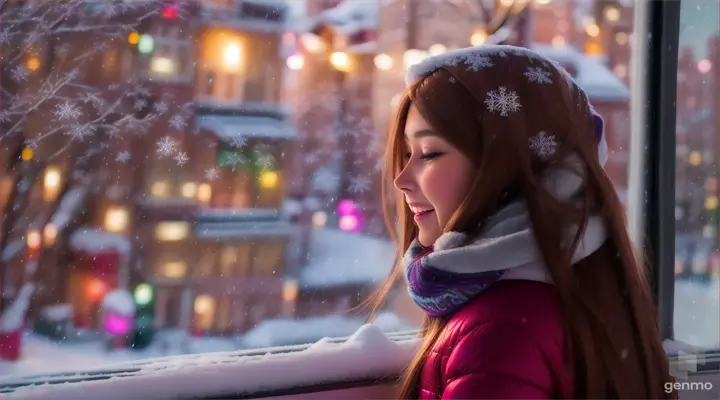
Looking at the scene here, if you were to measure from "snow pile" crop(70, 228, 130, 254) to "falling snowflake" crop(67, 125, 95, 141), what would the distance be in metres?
0.19

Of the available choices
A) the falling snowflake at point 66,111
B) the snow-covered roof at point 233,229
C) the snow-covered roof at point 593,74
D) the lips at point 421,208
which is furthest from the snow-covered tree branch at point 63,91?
the snow-covered roof at point 593,74

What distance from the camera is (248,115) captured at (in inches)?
53.2

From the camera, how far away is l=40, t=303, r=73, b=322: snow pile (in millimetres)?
1181

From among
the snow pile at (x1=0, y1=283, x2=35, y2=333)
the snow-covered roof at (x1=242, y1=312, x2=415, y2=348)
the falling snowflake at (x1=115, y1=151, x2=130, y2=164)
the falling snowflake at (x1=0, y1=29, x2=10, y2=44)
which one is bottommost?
the snow-covered roof at (x1=242, y1=312, x2=415, y2=348)

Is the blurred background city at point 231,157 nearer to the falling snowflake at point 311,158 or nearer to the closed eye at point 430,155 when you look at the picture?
the falling snowflake at point 311,158

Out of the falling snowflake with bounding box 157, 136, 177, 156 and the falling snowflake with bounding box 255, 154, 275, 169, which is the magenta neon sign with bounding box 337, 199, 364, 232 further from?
the falling snowflake with bounding box 157, 136, 177, 156

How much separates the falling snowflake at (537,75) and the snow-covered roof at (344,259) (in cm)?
66

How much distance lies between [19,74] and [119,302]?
489 mm

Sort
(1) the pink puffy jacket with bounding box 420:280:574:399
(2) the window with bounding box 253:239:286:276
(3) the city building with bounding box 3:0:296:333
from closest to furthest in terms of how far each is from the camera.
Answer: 1. (1) the pink puffy jacket with bounding box 420:280:574:399
2. (3) the city building with bounding box 3:0:296:333
3. (2) the window with bounding box 253:239:286:276

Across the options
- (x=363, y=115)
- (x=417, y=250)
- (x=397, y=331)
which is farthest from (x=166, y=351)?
(x=363, y=115)

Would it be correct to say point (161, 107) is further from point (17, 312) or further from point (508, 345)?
point (508, 345)

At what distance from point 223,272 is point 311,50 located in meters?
0.58

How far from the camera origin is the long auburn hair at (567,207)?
829mm

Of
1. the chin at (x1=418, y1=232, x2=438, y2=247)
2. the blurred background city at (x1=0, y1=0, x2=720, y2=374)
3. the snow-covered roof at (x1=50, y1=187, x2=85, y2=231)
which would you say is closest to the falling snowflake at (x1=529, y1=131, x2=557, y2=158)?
the chin at (x1=418, y1=232, x2=438, y2=247)
